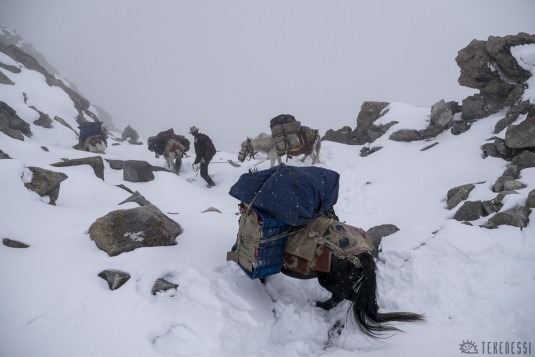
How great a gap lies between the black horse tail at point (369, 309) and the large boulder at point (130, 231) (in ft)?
9.12

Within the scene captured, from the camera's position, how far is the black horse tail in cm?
316

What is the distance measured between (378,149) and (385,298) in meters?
9.48

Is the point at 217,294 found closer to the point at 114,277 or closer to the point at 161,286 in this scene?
the point at 161,286

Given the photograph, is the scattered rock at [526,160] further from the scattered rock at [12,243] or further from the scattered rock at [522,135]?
the scattered rock at [12,243]

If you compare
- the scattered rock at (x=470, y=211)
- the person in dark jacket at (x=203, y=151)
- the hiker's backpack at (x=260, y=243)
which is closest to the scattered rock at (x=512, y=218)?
the scattered rock at (x=470, y=211)

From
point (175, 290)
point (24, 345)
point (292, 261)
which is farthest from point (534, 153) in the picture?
point (24, 345)

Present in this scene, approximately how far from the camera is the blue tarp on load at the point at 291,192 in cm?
324

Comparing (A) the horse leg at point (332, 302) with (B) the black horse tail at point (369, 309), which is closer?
(B) the black horse tail at point (369, 309)

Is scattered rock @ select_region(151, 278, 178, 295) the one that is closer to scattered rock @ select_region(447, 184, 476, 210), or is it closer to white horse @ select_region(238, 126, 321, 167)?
scattered rock @ select_region(447, 184, 476, 210)

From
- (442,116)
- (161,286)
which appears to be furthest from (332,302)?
(442,116)

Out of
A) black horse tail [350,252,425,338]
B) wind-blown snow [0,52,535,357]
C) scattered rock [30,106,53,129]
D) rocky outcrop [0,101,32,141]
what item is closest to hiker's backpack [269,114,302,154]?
wind-blown snow [0,52,535,357]

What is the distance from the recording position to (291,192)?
3.30 m

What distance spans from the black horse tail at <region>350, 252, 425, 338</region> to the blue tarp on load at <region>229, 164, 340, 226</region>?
0.82 meters

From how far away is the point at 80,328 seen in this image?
277cm
